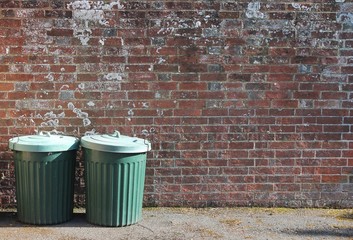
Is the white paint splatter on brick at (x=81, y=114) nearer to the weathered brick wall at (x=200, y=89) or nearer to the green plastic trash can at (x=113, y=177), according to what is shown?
the weathered brick wall at (x=200, y=89)

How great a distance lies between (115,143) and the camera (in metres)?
5.37

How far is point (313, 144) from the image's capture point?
247 inches

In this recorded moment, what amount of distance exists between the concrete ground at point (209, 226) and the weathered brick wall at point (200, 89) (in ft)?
0.60

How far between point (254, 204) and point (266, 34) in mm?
2030

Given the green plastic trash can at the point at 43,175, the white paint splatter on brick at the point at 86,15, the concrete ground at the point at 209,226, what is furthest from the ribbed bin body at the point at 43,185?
the white paint splatter on brick at the point at 86,15

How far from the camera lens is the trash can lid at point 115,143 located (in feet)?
17.4

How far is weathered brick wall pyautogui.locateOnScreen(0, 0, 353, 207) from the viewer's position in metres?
5.96

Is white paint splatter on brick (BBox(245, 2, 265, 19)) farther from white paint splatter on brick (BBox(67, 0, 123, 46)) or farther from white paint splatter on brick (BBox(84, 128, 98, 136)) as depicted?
white paint splatter on brick (BBox(84, 128, 98, 136))

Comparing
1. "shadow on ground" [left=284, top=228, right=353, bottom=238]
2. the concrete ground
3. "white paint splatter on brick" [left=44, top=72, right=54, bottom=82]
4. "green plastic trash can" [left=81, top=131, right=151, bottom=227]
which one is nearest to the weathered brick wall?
"white paint splatter on brick" [left=44, top=72, right=54, bottom=82]

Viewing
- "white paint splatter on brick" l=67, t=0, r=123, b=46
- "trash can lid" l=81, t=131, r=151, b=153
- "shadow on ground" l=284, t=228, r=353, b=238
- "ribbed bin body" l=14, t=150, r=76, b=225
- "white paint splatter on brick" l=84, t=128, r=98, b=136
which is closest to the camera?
"trash can lid" l=81, t=131, r=151, b=153

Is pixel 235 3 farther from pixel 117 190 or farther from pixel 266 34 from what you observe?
pixel 117 190

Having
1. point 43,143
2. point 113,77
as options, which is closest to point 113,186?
point 43,143

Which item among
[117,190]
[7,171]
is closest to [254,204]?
[117,190]

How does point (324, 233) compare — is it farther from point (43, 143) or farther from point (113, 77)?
point (43, 143)
